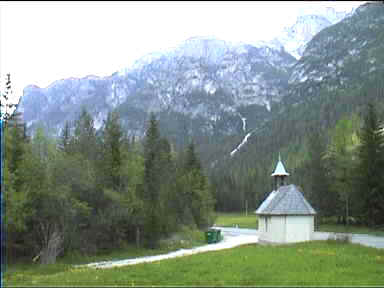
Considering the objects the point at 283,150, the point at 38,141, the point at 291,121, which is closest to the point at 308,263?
the point at 38,141

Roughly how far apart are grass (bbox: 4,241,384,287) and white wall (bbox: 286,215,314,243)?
11.5 metres

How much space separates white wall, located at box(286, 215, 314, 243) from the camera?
116ft

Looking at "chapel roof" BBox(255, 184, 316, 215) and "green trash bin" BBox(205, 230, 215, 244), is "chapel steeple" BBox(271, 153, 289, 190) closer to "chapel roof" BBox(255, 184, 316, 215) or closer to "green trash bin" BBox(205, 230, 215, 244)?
"chapel roof" BBox(255, 184, 316, 215)

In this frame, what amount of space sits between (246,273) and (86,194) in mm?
19184

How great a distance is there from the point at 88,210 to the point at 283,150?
14793 centimetres

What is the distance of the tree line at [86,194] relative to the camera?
28750 mm

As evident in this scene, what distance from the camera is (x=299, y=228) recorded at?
117 feet

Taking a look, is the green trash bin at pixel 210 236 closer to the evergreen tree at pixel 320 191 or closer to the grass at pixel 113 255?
the grass at pixel 113 255

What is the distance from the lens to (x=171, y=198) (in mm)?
48562

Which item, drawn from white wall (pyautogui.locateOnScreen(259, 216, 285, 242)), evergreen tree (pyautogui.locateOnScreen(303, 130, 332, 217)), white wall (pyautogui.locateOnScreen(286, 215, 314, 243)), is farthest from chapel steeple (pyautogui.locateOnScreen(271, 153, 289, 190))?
evergreen tree (pyautogui.locateOnScreen(303, 130, 332, 217))

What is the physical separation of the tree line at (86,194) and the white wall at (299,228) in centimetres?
1065

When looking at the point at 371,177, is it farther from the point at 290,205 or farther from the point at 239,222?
the point at 239,222

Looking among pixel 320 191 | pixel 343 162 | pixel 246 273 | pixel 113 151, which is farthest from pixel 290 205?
pixel 320 191

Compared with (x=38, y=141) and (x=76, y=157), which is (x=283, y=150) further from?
(x=76, y=157)
